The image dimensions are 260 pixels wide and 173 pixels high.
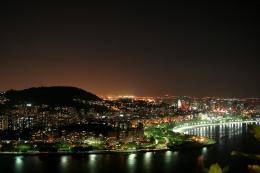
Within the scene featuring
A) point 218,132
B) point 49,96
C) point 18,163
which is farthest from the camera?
point 49,96

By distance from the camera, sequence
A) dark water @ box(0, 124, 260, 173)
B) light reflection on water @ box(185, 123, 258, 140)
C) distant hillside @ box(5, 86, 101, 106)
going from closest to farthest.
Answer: dark water @ box(0, 124, 260, 173) < light reflection on water @ box(185, 123, 258, 140) < distant hillside @ box(5, 86, 101, 106)

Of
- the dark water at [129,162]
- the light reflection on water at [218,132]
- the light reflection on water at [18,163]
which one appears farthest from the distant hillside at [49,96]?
the dark water at [129,162]

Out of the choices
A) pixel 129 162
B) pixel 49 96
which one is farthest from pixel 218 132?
pixel 49 96

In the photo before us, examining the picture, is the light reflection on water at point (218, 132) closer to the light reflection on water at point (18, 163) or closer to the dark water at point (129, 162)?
the dark water at point (129, 162)

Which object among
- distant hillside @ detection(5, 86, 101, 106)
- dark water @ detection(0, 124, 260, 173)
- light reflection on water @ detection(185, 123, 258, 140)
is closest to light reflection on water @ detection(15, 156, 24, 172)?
dark water @ detection(0, 124, 260, 173)

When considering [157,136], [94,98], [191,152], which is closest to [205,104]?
[94,98]

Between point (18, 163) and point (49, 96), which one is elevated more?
point (49, 96)

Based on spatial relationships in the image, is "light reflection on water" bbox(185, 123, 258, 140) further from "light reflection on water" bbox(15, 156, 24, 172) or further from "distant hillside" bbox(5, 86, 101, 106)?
"light reflection on water" bbox(15, 156, 24, 172)

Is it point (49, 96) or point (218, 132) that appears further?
point (49, 96)

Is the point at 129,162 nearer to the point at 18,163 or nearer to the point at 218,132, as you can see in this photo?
the point at 18,163
